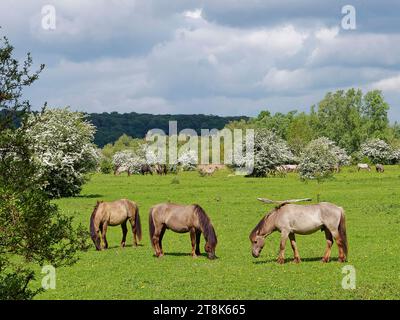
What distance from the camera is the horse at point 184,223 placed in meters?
21.1

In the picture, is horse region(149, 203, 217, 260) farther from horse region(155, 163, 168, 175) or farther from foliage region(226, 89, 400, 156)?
foliage region(226, 89, 400, 156)

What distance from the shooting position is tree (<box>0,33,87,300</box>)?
30.8 feet

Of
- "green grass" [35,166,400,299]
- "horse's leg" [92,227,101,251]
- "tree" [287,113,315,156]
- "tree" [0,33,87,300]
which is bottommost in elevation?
"green grass" [35,166,400,299]

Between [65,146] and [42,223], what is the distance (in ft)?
140

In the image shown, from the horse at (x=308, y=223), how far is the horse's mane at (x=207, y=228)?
152cm

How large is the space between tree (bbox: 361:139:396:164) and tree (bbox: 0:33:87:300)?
12785cm

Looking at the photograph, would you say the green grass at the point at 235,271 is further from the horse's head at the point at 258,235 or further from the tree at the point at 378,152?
the tree at the point at 378,152

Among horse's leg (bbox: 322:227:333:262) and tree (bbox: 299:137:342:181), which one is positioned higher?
tree (bbox: 299:137:342:181)

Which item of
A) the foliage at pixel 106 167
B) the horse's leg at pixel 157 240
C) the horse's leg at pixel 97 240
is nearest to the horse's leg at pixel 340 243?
the horse's leg at pixel 157 240

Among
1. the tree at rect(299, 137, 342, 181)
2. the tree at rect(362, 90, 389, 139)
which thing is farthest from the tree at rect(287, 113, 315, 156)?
the tree at rect(299, 137, 342, 181)

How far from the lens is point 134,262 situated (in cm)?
2155

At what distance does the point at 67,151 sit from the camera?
52.6 meters

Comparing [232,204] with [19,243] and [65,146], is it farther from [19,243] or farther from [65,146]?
[19,243]
